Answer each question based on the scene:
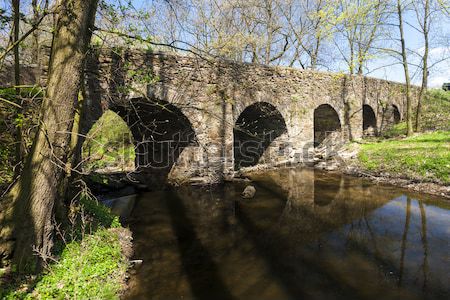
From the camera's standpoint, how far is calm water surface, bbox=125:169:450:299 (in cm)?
472

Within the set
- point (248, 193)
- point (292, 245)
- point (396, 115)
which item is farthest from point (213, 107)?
point (396, 115)

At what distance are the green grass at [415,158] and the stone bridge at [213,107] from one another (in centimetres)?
338

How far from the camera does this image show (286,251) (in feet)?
19.9

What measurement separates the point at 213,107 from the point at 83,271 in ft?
24.3

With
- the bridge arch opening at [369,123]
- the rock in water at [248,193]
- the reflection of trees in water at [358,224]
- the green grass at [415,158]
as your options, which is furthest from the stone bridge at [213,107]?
the green grass at [415,158]

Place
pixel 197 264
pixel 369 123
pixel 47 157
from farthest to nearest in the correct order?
pixel 369 123 → pixel 197 264 → pixel 47 157

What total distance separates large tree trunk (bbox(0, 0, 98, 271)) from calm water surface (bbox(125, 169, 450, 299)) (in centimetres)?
171

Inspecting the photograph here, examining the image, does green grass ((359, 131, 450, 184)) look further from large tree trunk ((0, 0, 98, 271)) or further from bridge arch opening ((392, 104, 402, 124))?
large tree trunk ((0, 0, 98, 271))

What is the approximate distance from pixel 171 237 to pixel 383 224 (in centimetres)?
518

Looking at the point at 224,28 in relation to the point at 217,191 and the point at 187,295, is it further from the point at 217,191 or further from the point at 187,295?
the point at 187,295

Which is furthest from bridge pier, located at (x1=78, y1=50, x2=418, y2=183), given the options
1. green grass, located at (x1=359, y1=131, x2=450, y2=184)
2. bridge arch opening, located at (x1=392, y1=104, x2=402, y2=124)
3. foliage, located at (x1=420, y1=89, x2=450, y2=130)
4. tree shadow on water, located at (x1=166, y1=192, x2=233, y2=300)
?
bridge arch opening, located at (x1=392, y1=104, x2=402, y2=124)

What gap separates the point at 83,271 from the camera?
4.73 meters

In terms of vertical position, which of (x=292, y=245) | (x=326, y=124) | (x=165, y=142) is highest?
(x=326, y=124)

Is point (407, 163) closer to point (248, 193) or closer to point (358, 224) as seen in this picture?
point (358, 224)
